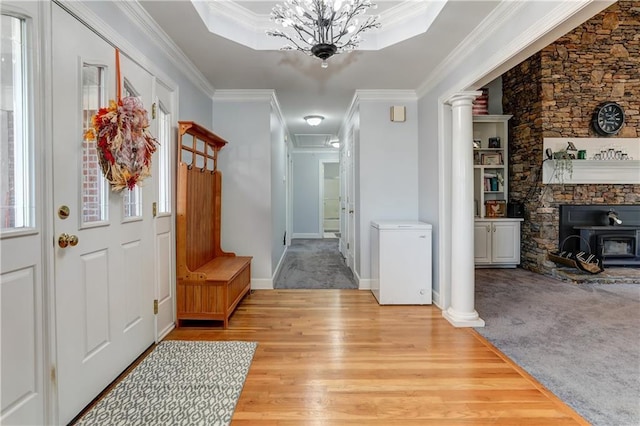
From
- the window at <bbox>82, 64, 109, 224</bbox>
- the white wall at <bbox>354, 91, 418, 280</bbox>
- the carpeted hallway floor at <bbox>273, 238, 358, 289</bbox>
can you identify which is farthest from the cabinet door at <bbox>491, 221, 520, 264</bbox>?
the window at <bbox>82, 64, 109, 224</bbox>

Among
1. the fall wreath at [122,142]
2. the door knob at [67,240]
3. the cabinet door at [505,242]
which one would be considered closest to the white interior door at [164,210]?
the fall wreath at [122,142]

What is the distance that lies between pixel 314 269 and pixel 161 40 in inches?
143

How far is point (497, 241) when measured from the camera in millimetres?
5246

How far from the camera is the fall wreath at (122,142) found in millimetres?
1810

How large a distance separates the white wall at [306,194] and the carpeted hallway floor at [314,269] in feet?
4.54

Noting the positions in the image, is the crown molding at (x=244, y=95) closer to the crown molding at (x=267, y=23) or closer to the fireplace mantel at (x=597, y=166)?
the crown molding at (x=267, y=23)

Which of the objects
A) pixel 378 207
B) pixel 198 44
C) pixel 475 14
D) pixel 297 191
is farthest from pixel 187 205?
pixel 297 191

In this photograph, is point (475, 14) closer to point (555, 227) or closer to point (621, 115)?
point (555, 227)

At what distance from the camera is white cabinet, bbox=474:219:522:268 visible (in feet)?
17.2

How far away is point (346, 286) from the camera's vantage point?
420cm

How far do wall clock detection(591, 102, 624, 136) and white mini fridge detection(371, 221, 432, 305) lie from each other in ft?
12.1

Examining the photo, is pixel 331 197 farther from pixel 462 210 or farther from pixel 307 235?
pixel 462 210

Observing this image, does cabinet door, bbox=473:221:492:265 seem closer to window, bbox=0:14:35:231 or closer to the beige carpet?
the beige carpet

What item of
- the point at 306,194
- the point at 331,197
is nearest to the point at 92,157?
the point at 306,194
